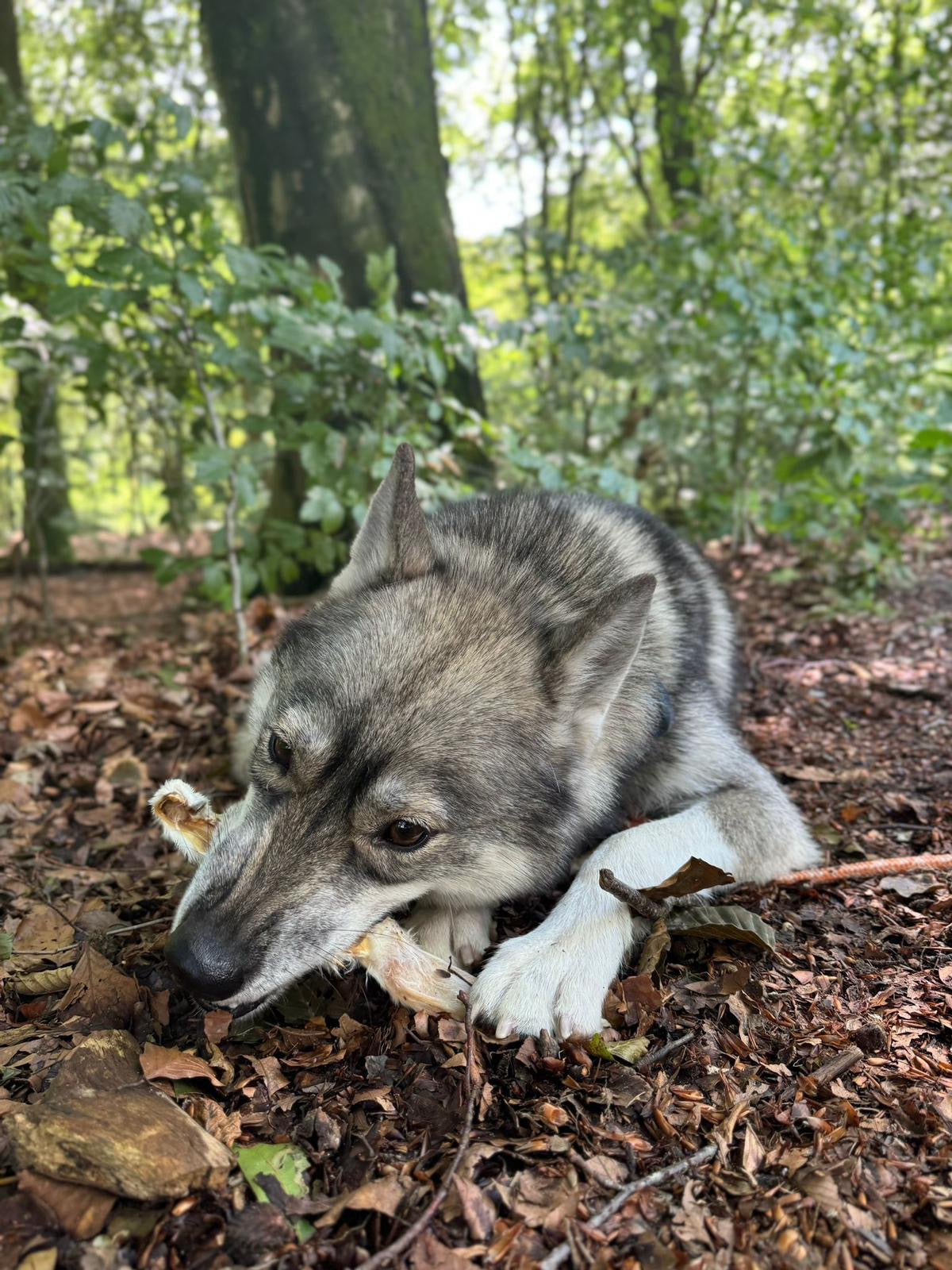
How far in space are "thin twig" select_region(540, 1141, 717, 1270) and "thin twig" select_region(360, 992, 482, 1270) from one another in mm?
50

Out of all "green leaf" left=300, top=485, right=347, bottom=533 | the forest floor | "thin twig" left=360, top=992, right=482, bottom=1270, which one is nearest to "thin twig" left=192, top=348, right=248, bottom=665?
"green leaf" left=300, top=485, right=347, bottom=533

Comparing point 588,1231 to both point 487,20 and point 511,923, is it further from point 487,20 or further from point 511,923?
point 487,20

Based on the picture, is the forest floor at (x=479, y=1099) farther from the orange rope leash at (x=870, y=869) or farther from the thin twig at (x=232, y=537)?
the thin twig at (x=232, y=537)

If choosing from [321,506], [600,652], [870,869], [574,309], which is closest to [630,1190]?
[600,652]

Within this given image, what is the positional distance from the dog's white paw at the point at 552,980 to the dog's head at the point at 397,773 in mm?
267

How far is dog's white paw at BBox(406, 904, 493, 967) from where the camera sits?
2.90 metres

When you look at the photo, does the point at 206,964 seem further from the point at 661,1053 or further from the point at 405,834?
the point at 661,1053

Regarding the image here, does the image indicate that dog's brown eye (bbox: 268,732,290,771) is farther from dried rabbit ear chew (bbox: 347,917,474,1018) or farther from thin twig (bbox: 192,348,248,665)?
thin twig (bbox: 192,348,248,665)

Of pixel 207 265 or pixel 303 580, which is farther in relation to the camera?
pixel 303 580

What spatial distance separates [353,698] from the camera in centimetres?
269

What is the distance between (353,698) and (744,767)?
1822mm

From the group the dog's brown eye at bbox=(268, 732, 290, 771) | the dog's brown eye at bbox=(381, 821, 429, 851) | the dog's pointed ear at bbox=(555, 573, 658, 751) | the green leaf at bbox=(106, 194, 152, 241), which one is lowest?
the dog's brown eye at bbox=(381, 821, 429, 851)

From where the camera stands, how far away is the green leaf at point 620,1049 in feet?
7.91

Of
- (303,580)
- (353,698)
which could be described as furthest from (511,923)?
(303,580)
